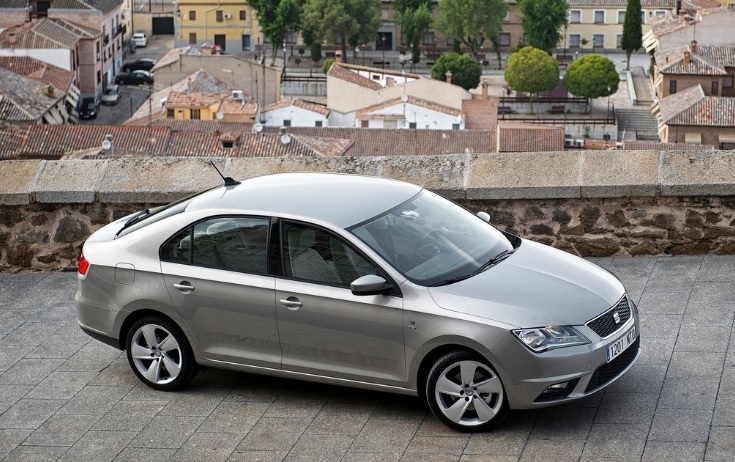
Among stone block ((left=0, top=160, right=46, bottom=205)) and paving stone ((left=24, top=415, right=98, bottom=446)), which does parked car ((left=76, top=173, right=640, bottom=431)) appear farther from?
stone block ((left=0, top=160, right=46, bottom=205))

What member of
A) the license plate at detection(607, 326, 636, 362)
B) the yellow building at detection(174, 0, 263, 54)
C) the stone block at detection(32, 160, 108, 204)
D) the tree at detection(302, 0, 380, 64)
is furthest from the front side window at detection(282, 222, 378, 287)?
the yellow building at detection(174, 0, 263, 54)

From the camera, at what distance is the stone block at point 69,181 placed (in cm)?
991

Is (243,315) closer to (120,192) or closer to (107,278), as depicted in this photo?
(107,278)

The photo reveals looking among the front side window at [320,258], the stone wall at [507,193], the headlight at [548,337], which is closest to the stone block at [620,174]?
the stone wall at [507,193]

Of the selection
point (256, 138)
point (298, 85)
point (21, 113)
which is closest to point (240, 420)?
point (256, 138)

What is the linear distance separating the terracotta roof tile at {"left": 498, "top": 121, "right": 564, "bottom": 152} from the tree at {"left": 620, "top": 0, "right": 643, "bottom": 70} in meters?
36.2

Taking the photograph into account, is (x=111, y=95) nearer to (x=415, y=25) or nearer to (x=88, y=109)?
(x=88, y=109)

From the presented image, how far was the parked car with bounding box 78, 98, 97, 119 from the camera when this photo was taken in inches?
3118

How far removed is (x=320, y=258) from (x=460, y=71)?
81942 millimetres

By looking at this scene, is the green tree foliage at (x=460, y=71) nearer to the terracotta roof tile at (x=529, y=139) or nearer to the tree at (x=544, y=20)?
the tree at (x=544, y=20)

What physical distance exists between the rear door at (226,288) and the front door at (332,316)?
0.12m

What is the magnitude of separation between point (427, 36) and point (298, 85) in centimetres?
2312

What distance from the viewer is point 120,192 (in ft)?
32.5

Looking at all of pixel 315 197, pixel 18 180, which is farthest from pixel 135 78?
pixel 315 197
